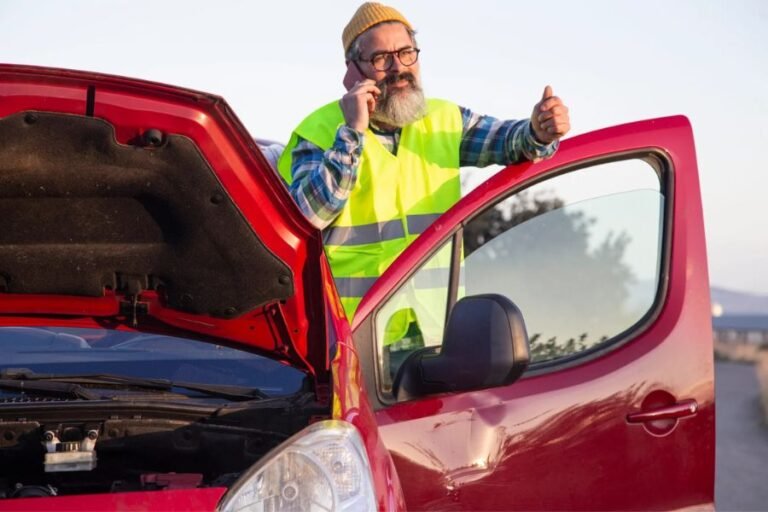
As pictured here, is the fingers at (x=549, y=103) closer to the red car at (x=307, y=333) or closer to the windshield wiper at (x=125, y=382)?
the red car at (x=307, y=333)

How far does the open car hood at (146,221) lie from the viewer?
302 cm

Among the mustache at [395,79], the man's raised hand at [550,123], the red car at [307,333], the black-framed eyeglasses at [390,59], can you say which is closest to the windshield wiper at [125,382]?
the red car at [307,333]

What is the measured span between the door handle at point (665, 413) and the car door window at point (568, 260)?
0.26 meters

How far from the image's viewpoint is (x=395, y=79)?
482 cm

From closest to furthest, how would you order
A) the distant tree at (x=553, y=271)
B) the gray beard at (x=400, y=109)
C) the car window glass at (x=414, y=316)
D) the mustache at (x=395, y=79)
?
the car window glass at (x=414, y=316) → the distant tree at (x=553, y=271) → the gray beard at (x=400, y=109) → the mustache at (x=395, y=79)

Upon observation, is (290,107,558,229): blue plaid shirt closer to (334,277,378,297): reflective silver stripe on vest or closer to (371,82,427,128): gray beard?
(371,82,427,128): gray beard

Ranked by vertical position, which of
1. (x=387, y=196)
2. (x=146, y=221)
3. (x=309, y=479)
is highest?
(x=387, y=196)

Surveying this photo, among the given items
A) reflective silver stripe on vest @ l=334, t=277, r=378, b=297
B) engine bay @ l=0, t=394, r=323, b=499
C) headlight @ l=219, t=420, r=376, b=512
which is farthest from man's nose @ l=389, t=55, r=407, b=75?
headlight @ l=219, t=420, r=376, b=512

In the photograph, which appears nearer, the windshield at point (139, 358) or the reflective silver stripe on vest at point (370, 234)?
the windshield at point (139, 358)

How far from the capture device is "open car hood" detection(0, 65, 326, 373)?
119 inches

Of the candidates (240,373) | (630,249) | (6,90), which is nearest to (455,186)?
(630,249)

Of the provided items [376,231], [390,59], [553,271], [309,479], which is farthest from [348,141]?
[309,479]

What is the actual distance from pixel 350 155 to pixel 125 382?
1.23 m

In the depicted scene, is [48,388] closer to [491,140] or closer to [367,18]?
[491,140]
